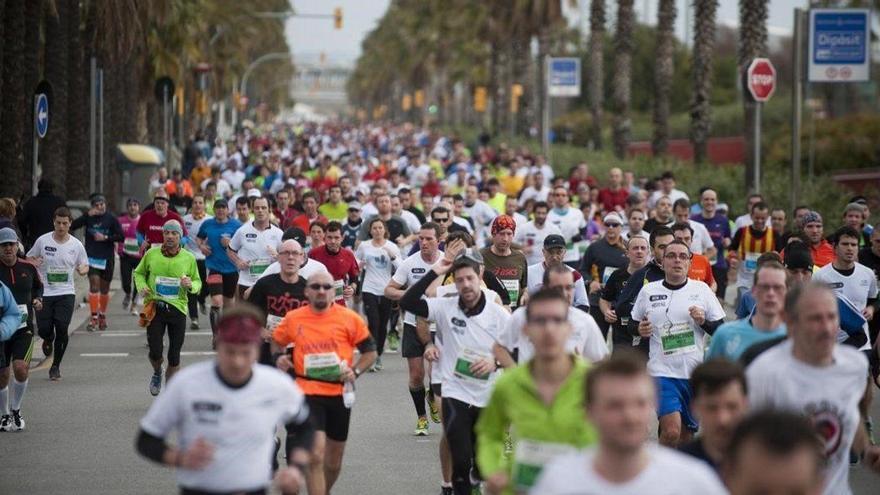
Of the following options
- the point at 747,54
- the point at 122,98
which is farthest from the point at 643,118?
the point at 747,54

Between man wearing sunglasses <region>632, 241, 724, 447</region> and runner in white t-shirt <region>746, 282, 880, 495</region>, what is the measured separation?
3.88 m

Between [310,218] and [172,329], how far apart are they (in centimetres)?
568

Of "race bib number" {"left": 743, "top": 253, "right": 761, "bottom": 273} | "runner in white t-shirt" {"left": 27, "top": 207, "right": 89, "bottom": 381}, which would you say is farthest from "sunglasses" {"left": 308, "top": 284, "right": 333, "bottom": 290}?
"race bib number" {"left": 743, "top": 253, "right": 761, "bottom": 273}

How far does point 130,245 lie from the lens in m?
23.6

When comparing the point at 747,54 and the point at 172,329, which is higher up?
the point at 747,54

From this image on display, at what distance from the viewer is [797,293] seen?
24.8 ft

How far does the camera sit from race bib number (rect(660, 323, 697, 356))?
11508 mm

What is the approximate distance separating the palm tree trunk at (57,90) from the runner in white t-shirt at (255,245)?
12752 millimetres

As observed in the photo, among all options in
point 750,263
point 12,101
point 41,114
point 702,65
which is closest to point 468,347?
point 750,263

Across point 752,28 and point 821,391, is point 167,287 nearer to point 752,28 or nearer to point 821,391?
point 821,391

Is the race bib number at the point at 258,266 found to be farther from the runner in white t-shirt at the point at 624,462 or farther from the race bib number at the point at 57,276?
the runner in white t-shirt at the point at 624,462

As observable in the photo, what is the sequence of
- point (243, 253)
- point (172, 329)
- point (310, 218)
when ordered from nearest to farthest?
1. point (172, 329)
2. point (243, 253)
3. point (310, 218)

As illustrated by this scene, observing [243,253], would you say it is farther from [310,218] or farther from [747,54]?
[747,54]

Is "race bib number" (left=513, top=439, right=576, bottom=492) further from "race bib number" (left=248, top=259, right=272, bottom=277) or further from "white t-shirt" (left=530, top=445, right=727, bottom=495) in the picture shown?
"race bib number" (left=248, top=259, right=272, bottom=277)
